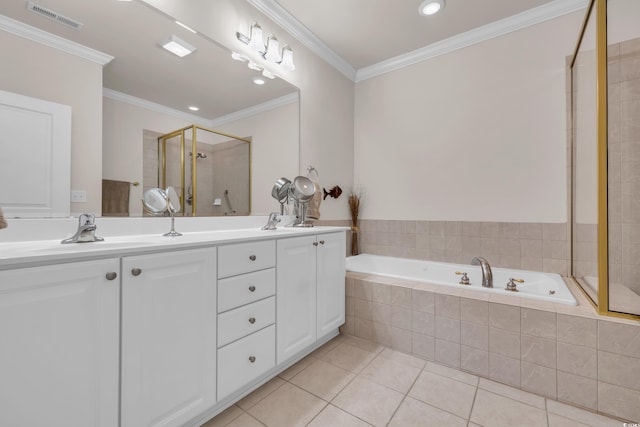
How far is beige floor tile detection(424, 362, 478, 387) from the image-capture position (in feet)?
5.09

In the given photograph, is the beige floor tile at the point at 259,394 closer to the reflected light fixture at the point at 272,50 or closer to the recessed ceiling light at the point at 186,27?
the recessed ceiling light at the point at 186,27

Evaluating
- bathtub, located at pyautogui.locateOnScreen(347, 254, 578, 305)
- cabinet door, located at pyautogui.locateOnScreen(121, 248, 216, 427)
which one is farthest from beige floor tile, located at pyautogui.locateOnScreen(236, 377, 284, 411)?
bathtub, located at pyautogui.locateOnScreen(347, 254, 578, 305)

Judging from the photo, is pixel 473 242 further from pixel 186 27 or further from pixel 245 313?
pixel 186 27

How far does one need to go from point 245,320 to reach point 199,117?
121 centimetres

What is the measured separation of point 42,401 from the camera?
75cm

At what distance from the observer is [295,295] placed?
158 centimetres

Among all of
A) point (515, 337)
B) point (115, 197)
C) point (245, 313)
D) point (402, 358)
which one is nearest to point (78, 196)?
point (115, 197)

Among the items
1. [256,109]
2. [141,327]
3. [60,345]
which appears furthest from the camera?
[256,109]

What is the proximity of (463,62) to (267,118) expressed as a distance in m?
1.80

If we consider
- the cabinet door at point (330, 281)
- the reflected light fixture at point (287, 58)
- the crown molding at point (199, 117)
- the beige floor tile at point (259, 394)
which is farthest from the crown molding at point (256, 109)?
the beige floor tile at point (259, 394)

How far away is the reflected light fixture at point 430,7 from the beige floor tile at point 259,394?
2.71m

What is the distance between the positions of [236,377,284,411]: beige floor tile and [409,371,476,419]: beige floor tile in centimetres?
72

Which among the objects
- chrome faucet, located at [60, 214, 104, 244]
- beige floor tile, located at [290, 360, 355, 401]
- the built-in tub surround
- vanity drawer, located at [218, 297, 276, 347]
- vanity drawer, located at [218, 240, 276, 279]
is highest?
chrome faucet, located at [60, 214, 104, 244]

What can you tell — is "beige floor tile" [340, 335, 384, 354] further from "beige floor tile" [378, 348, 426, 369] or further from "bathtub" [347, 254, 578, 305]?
"bathtub" [347, 254, 578, 305]
